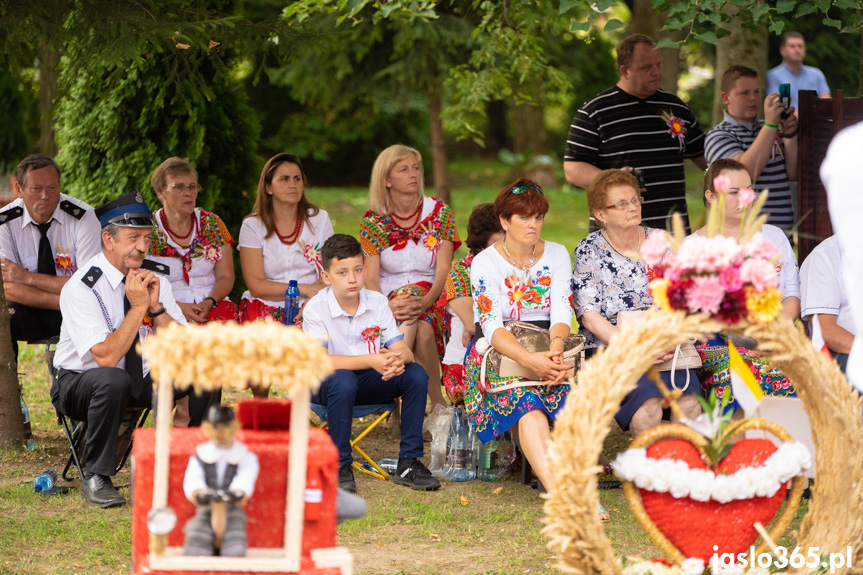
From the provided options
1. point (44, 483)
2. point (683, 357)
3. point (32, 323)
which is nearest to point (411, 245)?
point (683, 357)

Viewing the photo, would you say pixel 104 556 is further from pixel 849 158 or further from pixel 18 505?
pixel 849 158

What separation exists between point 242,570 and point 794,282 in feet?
10.8

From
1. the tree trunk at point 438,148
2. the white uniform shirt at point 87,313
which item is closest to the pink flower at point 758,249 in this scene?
the white uniform shirt at point 87,313

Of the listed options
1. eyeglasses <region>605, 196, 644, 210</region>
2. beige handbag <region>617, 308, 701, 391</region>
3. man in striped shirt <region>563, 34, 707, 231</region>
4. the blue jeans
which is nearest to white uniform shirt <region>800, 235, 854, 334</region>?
beige handbag <region>617, 308, 701, 391</region>

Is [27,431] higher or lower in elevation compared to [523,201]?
lower

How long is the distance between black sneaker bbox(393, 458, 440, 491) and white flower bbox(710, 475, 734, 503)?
2.08 m

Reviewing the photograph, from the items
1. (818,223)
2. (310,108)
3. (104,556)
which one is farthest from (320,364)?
(310,108)

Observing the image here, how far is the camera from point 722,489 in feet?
9.20

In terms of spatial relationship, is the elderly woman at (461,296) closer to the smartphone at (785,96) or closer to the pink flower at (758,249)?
the smartphone at (785,96)

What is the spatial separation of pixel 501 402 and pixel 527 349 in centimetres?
29

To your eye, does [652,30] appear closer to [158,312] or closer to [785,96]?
[785,96]

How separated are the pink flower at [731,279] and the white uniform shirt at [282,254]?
338 cm

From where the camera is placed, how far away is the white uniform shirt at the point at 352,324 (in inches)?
187

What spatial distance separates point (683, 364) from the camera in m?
4.44
